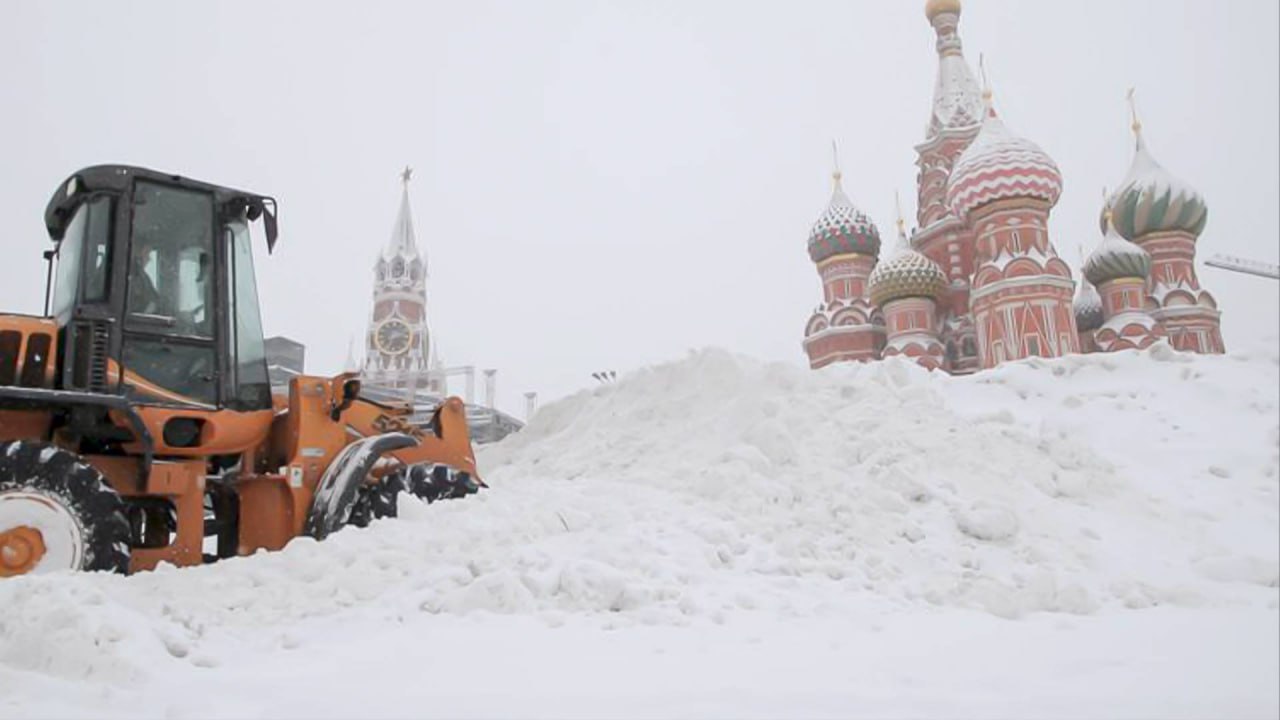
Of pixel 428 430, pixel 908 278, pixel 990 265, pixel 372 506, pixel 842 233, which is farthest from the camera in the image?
pixel 842 233

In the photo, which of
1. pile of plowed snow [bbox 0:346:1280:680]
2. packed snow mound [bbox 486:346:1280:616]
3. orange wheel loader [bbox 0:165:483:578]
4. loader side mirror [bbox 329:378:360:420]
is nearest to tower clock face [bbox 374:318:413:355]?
packed snow mound [bbox 486:346:1280:616]

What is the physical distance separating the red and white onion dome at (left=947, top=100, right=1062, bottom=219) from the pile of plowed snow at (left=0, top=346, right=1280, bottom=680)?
18.5 metres

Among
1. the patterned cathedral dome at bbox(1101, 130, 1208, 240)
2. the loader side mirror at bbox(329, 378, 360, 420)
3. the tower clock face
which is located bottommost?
the loader side mirror at bbox(329, 378, 360, 420)

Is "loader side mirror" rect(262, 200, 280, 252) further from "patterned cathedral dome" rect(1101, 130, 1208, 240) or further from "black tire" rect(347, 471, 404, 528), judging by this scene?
"patterned cathedral dome" rect(1101, 130, 1208, 240)

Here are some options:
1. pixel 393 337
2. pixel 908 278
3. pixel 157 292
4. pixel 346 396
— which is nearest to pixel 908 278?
pixel 908 278

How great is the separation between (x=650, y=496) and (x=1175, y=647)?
12.0 feet

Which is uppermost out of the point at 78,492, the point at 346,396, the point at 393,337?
the point at 393,337

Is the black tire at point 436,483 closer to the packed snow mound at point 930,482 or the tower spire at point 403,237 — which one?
the packed snow mound at point 930,482

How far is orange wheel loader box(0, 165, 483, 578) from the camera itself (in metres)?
4.32

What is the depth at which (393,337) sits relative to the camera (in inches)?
2290

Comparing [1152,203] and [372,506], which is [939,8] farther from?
[372,506]

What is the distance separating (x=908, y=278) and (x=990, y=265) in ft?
10.6

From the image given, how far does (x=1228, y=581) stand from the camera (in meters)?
3.98

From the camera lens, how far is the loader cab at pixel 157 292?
4.86 metres
